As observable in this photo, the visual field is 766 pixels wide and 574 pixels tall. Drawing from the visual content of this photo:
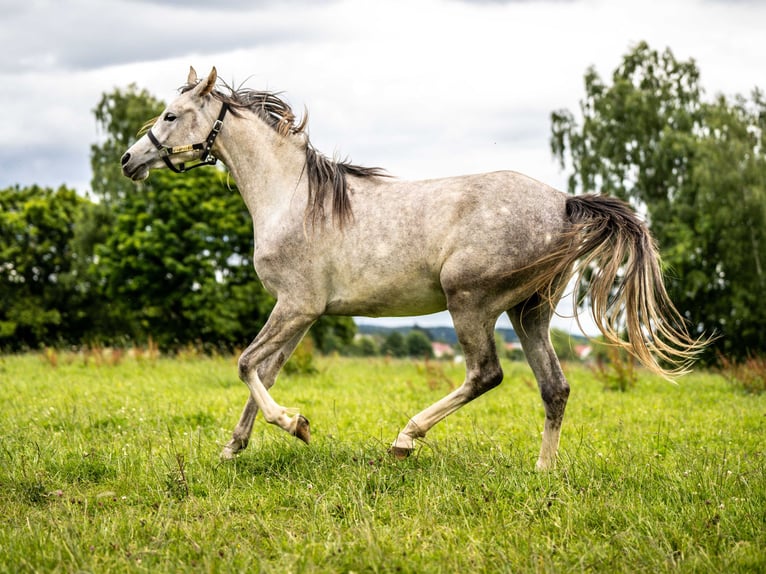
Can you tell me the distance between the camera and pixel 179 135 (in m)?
6.66

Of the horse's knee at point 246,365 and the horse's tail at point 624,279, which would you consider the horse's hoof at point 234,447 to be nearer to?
the horse's knee at point 246,365

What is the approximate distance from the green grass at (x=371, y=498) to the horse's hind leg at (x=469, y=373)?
0.51 feet

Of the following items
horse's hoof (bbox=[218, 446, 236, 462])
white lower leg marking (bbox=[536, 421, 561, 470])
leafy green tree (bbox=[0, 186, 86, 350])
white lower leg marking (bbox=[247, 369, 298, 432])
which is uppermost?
white lower leg marking (bbox=[247, 369, 298, 432])

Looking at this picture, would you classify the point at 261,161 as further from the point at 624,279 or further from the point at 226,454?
the point at 624,279

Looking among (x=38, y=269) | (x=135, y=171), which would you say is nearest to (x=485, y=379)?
(x=135, y=171)

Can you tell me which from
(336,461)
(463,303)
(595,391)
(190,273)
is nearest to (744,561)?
(463,303)

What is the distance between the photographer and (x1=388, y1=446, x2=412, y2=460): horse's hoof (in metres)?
5.89

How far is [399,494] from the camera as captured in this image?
5.10 m

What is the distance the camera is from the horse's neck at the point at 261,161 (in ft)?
21.5

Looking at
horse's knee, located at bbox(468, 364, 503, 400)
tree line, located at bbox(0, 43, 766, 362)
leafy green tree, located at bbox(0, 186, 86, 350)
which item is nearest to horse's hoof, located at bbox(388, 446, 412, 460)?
horse's knee, located at bbox(468, 364, 503, 400)

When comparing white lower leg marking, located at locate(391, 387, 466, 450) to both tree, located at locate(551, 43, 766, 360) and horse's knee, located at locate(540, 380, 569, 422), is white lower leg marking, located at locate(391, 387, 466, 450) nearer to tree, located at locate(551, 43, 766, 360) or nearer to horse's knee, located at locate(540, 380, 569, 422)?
horse's knee, located at locate(540, 380, 569, 422)

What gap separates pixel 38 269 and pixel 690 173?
36.8 metres

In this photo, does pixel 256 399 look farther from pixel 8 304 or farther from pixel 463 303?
pixel 8 304

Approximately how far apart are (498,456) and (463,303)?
126 cm
